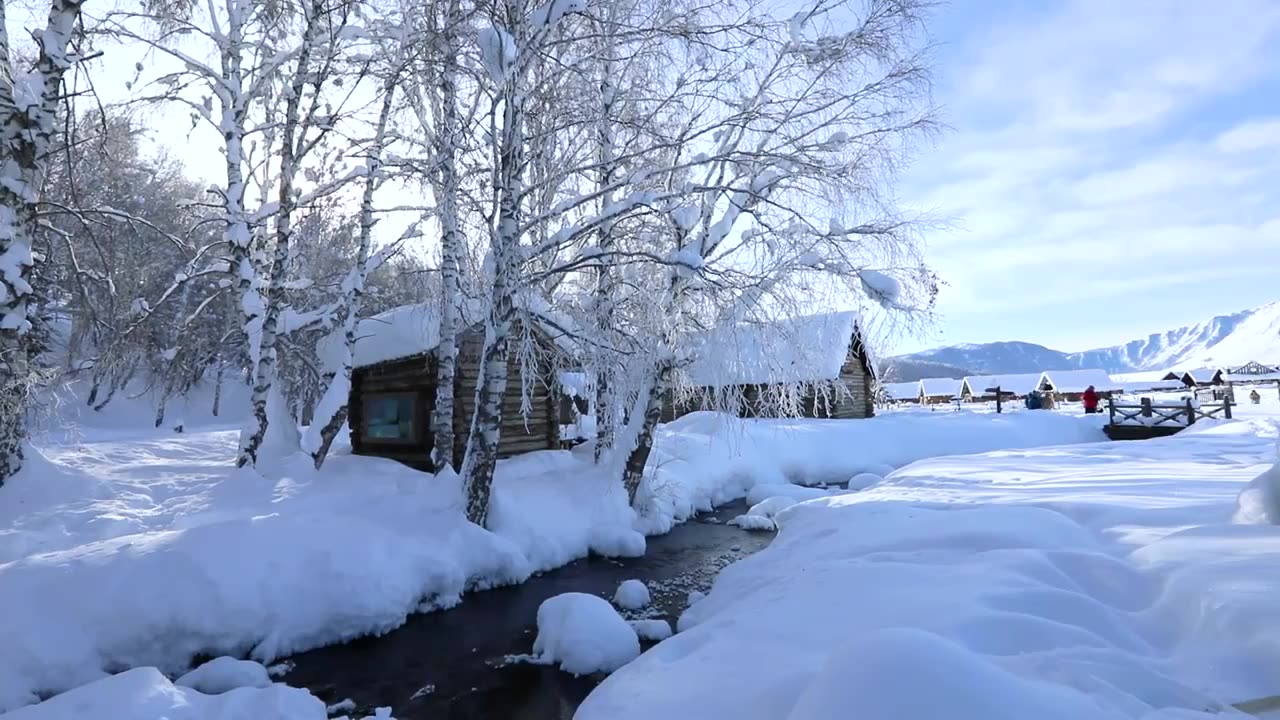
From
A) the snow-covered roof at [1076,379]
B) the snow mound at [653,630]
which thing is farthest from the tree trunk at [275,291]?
the snow-covered roof at [1076,379]

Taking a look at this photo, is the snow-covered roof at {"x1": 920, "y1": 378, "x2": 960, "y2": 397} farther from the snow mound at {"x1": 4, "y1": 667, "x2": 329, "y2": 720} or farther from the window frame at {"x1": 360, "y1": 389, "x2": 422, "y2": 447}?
the snow mound at {"x1": 4, "y1": 667, "x2": 329, "y2": 720}

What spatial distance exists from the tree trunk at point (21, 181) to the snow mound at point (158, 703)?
151 inches

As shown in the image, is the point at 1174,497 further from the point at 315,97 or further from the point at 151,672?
the point at 315,97

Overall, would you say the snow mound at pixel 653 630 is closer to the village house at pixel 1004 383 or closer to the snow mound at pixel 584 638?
the snow mound at pixel 584 638

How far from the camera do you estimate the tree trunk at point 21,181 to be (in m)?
6.29

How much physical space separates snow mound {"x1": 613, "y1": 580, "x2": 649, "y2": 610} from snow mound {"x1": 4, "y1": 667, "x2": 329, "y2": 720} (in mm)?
3575

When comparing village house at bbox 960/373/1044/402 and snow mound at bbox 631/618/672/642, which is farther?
village house at bbox 960/373/1044/402

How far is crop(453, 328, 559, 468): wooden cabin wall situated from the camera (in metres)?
12.6

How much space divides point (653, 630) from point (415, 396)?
28.6ft

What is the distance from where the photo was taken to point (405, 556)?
304 inches

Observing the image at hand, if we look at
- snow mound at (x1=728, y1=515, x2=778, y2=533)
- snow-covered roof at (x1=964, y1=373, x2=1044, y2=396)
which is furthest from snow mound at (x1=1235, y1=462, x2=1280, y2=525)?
snow-covered roof at (x1=964, y1=373, x2=1044, y2=396)

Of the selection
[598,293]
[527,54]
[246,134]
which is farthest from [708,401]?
[246,134]

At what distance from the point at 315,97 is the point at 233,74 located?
3.81 ft

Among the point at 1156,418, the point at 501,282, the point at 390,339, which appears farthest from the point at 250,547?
the point at 1156,418
